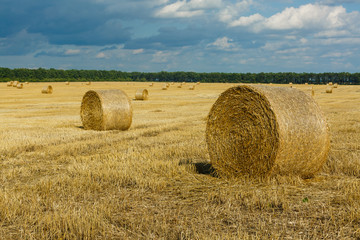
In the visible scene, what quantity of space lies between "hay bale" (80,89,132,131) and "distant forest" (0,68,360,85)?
76.3 m

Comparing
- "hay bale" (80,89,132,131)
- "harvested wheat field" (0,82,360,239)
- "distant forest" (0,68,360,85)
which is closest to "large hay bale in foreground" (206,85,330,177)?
"harvested wheat field" (0,82,360,239)

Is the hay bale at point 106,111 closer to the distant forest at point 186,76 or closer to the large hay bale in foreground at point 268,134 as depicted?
the large hay bale in foreground at point 268,134

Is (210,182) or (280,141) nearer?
(280,141)

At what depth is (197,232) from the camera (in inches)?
193

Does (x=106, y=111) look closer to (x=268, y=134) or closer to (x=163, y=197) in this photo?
(x=163, y=197)

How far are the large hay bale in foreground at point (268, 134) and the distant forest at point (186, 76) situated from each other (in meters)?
85.4

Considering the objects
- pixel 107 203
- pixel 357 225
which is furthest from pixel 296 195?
pixel 107 203

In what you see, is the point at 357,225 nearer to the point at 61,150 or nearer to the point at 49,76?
the point at 61,150

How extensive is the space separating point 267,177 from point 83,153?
5.47 metres

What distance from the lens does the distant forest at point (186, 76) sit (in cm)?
9269

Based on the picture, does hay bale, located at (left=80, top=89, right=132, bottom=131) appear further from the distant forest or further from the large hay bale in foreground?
the distant forest

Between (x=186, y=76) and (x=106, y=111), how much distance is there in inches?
4037

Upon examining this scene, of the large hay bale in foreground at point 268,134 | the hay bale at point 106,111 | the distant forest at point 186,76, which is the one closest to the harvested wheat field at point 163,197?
the large hay bale in foreground at point 268,134

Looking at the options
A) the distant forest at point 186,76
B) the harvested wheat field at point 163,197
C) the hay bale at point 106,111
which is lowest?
the harvested wheat field at point 163,197
